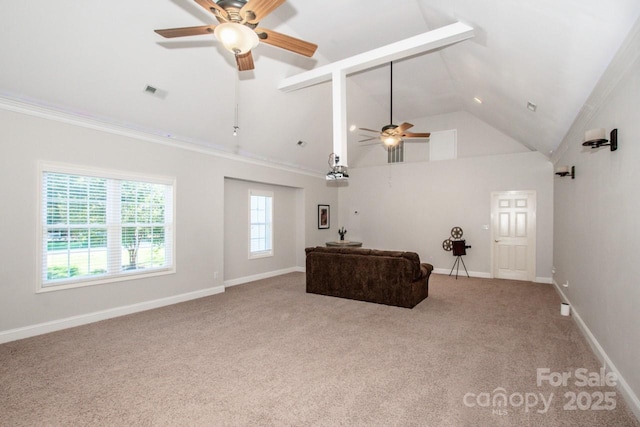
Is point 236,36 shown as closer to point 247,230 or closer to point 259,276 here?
point 247,230

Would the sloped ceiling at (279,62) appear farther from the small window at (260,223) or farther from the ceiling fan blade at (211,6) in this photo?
the ceiling fan blade at (211,6)

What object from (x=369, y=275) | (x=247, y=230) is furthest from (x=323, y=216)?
(x=369, y=275)

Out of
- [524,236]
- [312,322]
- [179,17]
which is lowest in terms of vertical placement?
[312,322]

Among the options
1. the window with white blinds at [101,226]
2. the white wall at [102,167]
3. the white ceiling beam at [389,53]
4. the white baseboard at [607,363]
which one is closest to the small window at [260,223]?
the white wall at [102,167]

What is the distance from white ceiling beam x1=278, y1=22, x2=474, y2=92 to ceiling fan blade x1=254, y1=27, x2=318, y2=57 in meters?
1.77

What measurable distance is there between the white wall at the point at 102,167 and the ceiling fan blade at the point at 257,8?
3125 millimetres

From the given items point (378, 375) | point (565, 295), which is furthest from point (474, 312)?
point (378, 375)

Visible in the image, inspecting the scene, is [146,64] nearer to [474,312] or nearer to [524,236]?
[474,312]

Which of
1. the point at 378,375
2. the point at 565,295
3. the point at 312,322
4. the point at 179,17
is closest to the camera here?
the point at 378,375

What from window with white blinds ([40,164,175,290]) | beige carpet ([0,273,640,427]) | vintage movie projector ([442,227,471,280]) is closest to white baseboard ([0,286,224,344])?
beige carpet ([0,273,640,427])

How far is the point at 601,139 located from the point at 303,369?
3.35 m

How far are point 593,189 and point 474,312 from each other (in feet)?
7.26

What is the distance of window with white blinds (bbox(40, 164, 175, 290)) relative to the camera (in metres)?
3.82

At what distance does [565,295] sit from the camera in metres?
4.99
